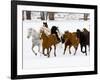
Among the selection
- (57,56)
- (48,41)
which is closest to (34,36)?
(48,41)

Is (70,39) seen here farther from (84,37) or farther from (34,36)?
(34,36)

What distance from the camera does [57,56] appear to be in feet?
5.84

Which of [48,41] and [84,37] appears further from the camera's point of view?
[84,37]

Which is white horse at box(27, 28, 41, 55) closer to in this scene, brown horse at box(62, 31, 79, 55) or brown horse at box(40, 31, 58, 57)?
brown horse at box(40, 31, 58, 57)

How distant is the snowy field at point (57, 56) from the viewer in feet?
5.57

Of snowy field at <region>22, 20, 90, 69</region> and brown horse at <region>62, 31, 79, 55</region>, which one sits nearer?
snowy field at <region>22, 20, 90, 69</region>

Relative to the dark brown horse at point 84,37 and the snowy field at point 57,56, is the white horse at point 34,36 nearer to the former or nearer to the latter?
the snowy field at point 57,56

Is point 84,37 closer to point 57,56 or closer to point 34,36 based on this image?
point 57,56

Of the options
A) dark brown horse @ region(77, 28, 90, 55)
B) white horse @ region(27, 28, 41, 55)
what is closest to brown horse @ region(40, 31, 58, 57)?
white horse @ region(27, 28, 41, 55)

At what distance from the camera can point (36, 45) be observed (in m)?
1.72

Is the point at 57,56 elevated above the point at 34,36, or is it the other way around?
the point at 34,36

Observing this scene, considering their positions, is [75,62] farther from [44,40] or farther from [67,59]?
[44,40]

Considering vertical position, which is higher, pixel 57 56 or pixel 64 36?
pixel 64 36

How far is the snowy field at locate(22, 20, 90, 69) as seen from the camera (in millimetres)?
1697
